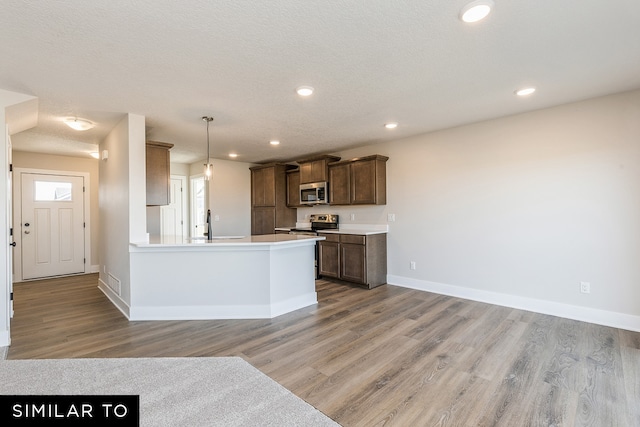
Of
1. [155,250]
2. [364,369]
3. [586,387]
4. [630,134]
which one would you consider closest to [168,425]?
[364,369]

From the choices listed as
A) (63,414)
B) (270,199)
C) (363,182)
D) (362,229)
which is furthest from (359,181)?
(63,414)

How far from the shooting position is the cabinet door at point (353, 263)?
4754mm

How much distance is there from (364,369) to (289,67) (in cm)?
248

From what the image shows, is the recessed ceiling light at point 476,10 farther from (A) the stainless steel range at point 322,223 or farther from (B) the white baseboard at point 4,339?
(B) the white baseboard at point 4,339

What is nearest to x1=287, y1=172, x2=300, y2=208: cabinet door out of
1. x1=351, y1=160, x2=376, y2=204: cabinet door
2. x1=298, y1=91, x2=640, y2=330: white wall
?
x1=351, y1=160, x2=376, y2=204: cabinet door

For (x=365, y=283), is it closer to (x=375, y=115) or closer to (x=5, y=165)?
(x=375, y=115)

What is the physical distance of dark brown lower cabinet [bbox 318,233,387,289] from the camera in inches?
187

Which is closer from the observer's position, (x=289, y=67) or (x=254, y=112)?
(x=289, y=67)

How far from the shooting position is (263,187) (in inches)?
261

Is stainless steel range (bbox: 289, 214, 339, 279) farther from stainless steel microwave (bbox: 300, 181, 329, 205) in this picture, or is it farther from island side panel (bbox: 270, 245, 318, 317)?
island side panel (bbox: 270, 245, 318, 317)

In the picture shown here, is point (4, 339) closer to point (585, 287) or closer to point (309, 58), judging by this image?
point (309, 58)

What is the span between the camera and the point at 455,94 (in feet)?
9.98

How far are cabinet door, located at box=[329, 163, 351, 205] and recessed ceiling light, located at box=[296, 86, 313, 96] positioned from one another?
2.49 meters

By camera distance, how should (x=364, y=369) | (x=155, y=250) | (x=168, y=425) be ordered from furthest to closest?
(x=155, y=250), (x=364, y=369), (x=168, y=425)
